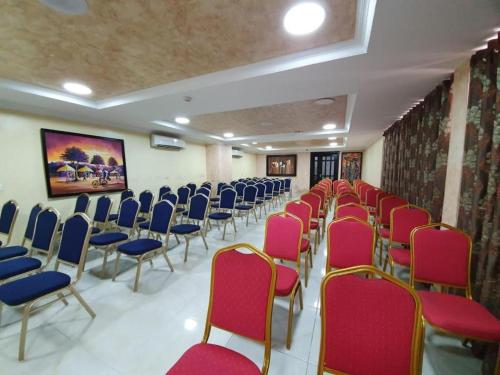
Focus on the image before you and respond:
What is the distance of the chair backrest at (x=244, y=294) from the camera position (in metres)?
1.03

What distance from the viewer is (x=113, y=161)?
4738mm

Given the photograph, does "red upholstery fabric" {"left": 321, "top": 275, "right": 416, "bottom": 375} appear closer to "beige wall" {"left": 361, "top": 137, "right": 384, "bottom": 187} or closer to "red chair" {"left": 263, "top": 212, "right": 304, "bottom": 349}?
"red chair" {"left": 263, "top": 212, "right": 304, "bottom": 349}

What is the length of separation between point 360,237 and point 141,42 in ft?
8.96

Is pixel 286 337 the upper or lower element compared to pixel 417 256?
lower

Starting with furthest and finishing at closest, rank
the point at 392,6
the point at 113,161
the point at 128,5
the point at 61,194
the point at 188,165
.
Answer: the point at 188,165 < the point at 113,161 < the point at 61,194 < the point at 128,5 < the point at 392,6

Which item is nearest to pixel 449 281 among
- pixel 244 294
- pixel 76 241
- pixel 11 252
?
pixel 244 294

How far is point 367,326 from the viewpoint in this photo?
0.88 meters

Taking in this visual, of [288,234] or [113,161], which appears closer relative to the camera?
[288,234]

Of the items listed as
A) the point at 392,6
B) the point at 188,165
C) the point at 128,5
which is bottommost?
the point at 188,165

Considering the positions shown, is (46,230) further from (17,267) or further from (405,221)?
(405,221)

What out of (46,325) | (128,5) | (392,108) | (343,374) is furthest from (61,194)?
(392,108)

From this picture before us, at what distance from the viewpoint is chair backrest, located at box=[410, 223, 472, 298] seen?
155 cm

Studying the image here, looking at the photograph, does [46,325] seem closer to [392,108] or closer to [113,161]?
[113,161]

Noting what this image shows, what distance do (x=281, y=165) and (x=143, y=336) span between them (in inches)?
460
